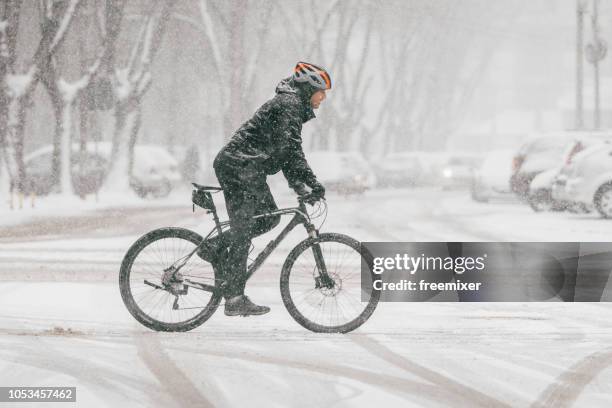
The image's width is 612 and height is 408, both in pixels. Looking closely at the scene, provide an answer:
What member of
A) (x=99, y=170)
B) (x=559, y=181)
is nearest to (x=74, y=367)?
(x=559, y=181)

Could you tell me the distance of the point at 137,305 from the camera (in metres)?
7.39

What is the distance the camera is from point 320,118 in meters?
45.3

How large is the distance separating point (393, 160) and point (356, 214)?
795 inches

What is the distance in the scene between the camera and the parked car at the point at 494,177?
29000mm

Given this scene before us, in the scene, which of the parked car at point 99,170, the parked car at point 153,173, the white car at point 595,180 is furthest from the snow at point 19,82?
the white car at point 595,180

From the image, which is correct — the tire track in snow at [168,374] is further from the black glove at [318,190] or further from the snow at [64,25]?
the snow at [64,25]

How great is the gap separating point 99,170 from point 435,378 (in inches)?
1042

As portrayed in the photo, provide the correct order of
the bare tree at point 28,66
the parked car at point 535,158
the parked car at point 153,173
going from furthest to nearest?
the parked car at point 153,173
the bare tree at point 28,66
the parked car at point 535,158

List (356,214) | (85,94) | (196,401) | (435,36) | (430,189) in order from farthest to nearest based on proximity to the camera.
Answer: (435,36), (430,189), (85,94), (356,214), (196,401)

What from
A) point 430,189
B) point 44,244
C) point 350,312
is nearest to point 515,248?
point 44,244

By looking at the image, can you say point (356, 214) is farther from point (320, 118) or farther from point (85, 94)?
point (320, 118)

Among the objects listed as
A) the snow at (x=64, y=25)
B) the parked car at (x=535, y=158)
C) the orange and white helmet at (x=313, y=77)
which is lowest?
the parked car at (x=535, y=158)

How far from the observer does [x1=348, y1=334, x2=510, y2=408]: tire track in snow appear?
5445 millimetres

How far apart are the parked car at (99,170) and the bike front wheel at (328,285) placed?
72.6ft
